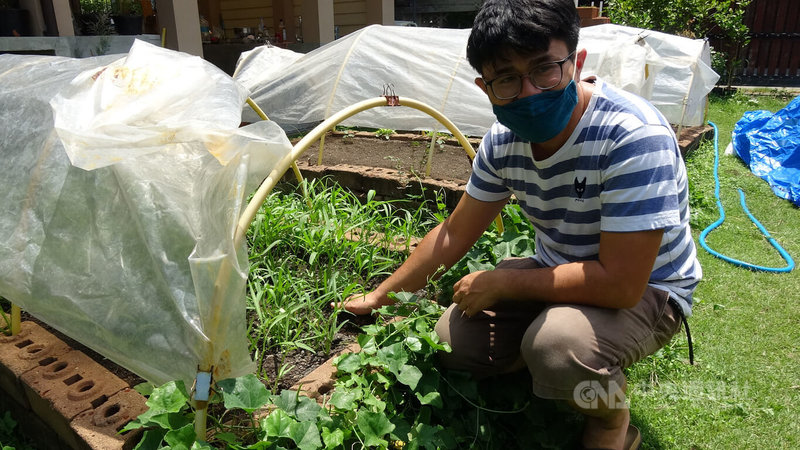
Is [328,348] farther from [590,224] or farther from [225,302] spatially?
[590,224]

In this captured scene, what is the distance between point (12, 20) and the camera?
5.35 m

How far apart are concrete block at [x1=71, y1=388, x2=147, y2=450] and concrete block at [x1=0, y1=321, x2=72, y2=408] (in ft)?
1.32

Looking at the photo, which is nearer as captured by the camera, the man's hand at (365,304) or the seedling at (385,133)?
the man's hand at (365,304)

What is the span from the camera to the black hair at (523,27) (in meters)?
1.42

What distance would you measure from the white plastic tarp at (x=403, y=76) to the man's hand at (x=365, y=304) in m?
3.24

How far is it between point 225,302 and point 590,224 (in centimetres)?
106

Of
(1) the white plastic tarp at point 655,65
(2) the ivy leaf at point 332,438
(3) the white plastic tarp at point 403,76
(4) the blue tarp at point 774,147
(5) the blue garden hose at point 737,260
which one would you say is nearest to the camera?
(2) the ivy leaf at point 332,438

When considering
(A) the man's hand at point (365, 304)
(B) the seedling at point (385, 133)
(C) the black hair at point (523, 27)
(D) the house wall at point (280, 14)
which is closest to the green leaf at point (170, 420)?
(A) the man's hand at point (365, 304)

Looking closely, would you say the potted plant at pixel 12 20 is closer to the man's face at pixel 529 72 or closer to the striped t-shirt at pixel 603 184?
the striped t-shirt at pixel 603 184

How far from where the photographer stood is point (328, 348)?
2012 mm

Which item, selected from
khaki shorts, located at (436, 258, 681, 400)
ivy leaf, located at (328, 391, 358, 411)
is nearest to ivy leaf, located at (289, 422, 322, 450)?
ivy leaf, located at (328, 391, 358, 411)

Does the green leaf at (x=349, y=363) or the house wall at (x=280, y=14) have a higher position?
the house wall at (x=280, y=14)

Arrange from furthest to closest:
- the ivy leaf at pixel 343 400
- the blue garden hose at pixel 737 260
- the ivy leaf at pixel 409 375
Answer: the blue garden hose at pixel 737 260 < the ivy leaf at pixel 409 375 < the ivy leaf at pixel 343 400

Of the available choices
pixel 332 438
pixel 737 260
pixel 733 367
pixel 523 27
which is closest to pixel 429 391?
pixel 332 438
